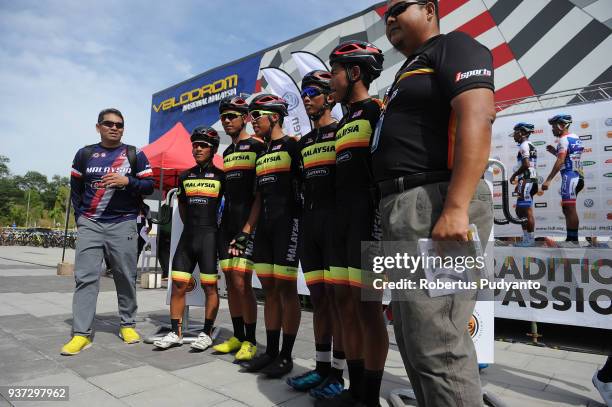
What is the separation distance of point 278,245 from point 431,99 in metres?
1.93

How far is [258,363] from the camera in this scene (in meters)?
3.06

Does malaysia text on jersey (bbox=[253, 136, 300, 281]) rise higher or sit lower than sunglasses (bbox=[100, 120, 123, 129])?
lower

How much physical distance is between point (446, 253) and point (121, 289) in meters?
3.84

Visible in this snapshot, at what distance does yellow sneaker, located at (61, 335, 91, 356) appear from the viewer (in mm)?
3365

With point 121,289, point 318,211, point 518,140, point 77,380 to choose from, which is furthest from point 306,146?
point 518,140

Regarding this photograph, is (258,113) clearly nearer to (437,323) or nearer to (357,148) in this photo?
(357,148)

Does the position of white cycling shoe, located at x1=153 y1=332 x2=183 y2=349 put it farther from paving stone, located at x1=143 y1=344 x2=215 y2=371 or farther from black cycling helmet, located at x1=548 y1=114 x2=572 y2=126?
black cycling helmet, located at x1=548 y1=114 x2=572 y2=126

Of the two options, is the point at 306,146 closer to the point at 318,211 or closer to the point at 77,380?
the point at 318,211

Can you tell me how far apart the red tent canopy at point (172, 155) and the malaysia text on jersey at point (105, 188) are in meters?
4.35

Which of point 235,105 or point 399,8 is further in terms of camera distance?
point 235,105

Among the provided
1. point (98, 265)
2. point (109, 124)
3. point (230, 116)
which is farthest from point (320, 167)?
point (98, 265)

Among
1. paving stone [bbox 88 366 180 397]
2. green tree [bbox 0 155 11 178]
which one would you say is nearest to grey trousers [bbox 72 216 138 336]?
paving stone [bbox 88 366 180 397]

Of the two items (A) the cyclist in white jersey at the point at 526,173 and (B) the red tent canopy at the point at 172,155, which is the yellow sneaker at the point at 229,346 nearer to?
(B) the red tent canopy at the point at 172,155

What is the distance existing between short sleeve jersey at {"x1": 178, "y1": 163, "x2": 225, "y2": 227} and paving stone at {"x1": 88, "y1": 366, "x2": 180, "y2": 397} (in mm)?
1457
